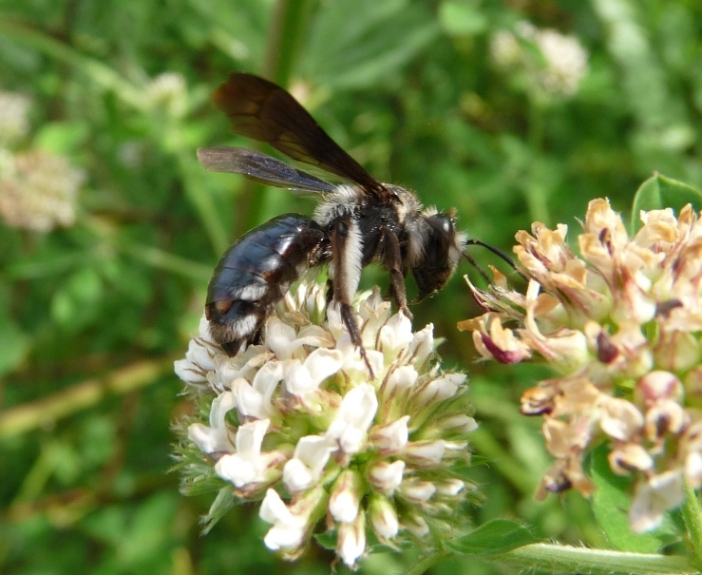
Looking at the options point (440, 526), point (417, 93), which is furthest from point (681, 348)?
point (417, 93)

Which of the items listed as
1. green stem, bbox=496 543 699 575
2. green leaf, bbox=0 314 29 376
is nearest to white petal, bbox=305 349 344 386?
green stem, bbox=496 543 699 575

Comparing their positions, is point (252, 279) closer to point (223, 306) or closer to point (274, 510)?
point (223, 306)

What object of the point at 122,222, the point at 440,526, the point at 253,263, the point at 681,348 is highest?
the point at 122,222

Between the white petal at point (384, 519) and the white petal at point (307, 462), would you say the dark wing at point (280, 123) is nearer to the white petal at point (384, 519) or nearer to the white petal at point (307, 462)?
the white petal at point (307, 462)

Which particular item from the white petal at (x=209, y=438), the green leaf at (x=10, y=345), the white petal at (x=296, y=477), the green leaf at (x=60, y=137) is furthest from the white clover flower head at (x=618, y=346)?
the green leaf at (x=10, y=345)

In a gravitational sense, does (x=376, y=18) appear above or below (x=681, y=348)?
above

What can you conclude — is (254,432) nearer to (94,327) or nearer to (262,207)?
(262,207)
